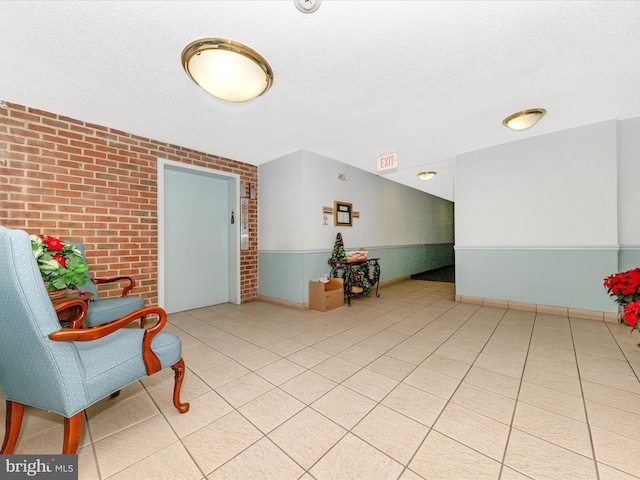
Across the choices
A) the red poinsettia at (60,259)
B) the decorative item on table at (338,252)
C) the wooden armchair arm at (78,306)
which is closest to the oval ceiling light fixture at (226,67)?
the red poinsettia at (60,259)

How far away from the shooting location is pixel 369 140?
3.62m

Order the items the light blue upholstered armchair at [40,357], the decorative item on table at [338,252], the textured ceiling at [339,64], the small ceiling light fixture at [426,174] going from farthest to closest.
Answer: the small ceiling light fixture at [426,174] → the decorative item on table at [338,252] → the textured ceiling at [339,64] → the light blue upholstered armchair at [40,357]

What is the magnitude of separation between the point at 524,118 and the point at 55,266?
456cm

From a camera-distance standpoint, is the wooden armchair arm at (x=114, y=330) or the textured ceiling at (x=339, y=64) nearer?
the wooden armchair arm at (x=114, y=330)

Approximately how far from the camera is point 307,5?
147 cm

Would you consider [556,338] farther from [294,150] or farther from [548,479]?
[294,150]

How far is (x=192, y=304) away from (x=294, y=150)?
9.87 feet

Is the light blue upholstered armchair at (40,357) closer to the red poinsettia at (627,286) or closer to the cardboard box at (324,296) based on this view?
the cardboard box at (324,296)

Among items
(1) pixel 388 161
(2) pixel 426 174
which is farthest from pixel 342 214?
(2) pixel 426 174

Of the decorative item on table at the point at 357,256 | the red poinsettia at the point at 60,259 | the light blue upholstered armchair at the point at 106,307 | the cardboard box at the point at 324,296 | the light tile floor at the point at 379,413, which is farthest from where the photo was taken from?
the decorative item on table at the point at 357,256

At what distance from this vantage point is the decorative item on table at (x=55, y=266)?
166 centimetres

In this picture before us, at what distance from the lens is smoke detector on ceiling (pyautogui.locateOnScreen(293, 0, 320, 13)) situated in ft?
4.76

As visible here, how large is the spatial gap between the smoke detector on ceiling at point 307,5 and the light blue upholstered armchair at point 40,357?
1823 mm

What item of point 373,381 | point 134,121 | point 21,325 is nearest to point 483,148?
point 373,381
